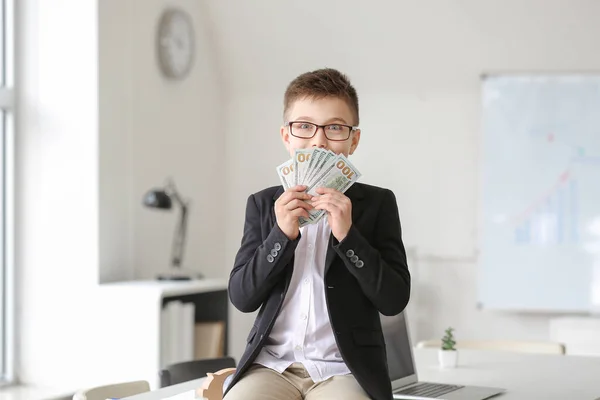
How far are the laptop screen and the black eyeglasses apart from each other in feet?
2.68

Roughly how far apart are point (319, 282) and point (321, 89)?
433mm

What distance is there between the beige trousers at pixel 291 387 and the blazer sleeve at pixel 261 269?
157 mm

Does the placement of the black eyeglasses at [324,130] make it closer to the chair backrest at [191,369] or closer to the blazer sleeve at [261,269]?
the blazer sleeve at [261,269]

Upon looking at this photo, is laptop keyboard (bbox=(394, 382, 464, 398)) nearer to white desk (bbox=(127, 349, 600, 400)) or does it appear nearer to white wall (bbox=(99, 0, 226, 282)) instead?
white desk (bbox=(127, 349, 600, 400))

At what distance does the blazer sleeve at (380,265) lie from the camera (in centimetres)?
176

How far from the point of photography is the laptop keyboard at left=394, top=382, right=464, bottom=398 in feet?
7.30

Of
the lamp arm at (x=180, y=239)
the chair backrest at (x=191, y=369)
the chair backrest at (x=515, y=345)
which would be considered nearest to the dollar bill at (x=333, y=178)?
the chair backrest at (x=191, y=369)

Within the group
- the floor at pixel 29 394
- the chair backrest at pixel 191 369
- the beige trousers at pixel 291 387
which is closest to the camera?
the beige trousers at pixel 291 387

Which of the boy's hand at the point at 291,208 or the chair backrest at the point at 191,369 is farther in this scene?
the chair backrest at the point at 191,369

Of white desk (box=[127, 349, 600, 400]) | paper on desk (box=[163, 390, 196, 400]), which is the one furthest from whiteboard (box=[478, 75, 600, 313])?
paper on desk (box=[163, 390, 196, 400])

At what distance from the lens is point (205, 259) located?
545cm

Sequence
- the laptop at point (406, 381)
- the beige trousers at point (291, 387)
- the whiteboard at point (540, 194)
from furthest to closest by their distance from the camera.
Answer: the whiteboard at point (540, 194)
the laptop at point (406, 381)
the beige trousers at point (291, 387)

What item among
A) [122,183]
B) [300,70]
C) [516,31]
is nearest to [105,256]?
[122,183]

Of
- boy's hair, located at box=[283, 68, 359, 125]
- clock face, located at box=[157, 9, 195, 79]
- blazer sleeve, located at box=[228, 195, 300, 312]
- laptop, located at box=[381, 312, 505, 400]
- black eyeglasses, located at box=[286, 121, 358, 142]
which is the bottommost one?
laptop, located at box=[381, 312, 505, 400]
